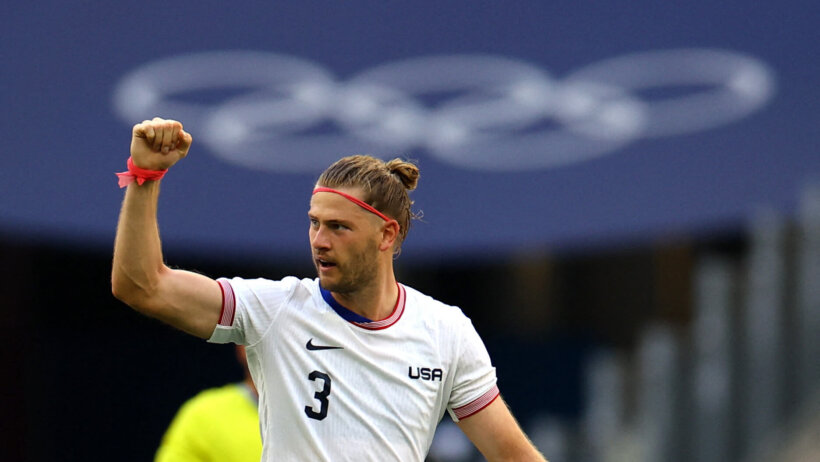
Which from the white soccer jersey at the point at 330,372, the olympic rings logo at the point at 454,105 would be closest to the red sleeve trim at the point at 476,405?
the white soccer jersey at the point at 330,372

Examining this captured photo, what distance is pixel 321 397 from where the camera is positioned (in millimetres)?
3639

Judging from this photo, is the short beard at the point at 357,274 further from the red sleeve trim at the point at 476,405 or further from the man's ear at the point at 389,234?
the red sleeve trim at the point at 476,405

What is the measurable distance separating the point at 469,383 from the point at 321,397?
1.79 feet

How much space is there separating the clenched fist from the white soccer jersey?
1.48ft

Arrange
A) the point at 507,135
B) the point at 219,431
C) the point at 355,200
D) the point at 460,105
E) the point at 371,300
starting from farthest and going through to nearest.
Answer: the point at 460,105
the point at 507,135
the point at 219,431
the point at 371,300
the point at 355,200

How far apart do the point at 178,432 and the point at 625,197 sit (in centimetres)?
484

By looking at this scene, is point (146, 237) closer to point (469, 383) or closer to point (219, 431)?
point (469, 383)

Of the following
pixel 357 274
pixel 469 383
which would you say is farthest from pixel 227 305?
pixel 469 383

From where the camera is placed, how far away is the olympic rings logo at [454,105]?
9.05 metres

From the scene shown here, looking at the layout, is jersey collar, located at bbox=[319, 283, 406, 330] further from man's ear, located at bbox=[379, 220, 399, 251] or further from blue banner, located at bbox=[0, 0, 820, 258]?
blue banner, located at bbox=[0, 0, 820, 258]

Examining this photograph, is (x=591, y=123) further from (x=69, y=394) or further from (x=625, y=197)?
(x=69, y=394)

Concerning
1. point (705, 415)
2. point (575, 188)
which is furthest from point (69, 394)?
point (705, 415)

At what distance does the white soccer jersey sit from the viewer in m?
3.62

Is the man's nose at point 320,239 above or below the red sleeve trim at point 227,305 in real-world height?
above
